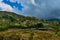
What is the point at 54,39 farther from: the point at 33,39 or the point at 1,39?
the point at 1,39

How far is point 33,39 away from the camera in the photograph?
126500mm

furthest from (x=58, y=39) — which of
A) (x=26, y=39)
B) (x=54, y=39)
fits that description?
(x=26, y=39)

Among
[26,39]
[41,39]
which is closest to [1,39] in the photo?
[26,39]

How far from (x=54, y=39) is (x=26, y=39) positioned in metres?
20.1

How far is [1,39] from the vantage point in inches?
4498

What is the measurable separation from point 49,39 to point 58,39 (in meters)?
7.09

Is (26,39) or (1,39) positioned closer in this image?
(1,39)

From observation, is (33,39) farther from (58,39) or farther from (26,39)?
(58,39)

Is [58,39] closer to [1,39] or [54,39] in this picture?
[54,39]

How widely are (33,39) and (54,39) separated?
15045 mm

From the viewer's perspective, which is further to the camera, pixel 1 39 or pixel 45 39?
pixel 45 39

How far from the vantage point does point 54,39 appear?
415 ft

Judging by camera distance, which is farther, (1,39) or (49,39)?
(49,39)

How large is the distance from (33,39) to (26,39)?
502 centimetres
